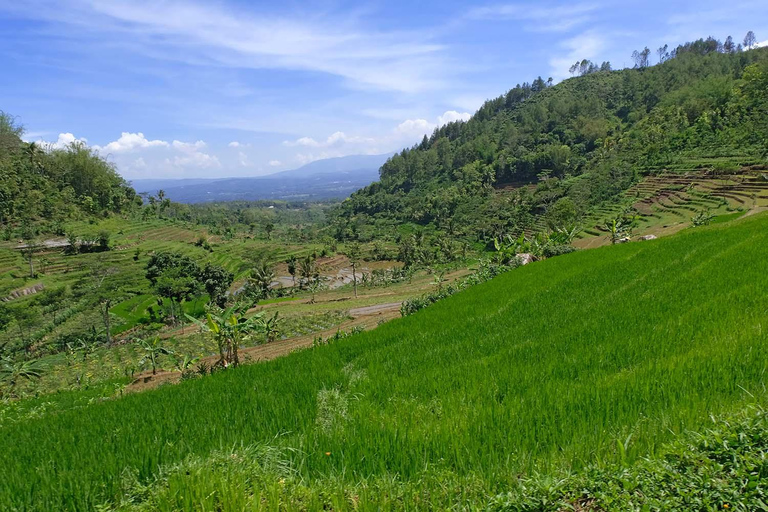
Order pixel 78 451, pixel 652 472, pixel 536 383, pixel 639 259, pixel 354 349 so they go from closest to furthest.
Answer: pixel 652 472 → pixel 78 451 → pixel 536 383 → pixel 354 349 → pixel 639 259

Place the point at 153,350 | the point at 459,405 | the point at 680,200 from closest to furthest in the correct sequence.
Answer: the point at 459,405 → the point at 153,350 → the point at 680,200

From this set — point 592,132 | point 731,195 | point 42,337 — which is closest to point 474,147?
point 592,132

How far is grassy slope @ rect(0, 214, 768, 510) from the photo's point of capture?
2.59 metres

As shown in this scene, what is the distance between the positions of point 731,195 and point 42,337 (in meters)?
92.5

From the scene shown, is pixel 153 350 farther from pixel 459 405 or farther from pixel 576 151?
pixel 576 151

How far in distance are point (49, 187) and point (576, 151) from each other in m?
151

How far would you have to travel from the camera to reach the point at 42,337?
43.0m

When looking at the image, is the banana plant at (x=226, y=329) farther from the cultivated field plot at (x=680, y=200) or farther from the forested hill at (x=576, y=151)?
the forested hill at (x=576, y=151)

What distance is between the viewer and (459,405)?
3701mm

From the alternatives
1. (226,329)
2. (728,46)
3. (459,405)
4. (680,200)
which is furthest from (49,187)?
(728,46)

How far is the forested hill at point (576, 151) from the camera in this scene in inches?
3447

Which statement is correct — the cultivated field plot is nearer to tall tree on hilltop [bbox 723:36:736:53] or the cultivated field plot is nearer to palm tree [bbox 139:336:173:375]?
palm tree [bbox 139:336:173:375]

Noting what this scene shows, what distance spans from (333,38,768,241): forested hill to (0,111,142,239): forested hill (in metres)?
63.6

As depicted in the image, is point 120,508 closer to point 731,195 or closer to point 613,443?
point 613,443
